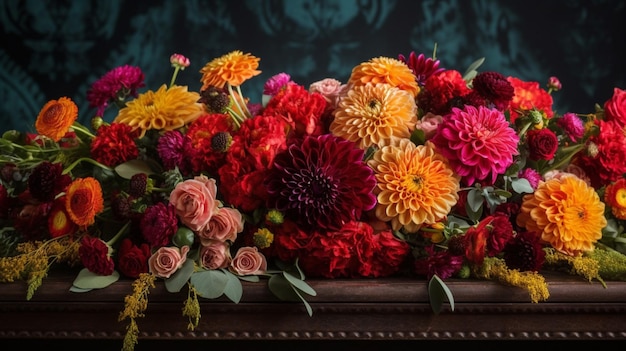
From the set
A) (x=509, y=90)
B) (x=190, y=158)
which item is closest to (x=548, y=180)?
(x=509, y=90)

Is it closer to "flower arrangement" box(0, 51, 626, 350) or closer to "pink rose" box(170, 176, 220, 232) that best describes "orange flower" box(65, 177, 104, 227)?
"flower arrangement" box(0, 51, 626, 350)

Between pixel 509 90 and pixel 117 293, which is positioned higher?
pixel 509 90

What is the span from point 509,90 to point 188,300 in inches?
24.3

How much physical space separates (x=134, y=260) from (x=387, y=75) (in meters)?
0.52

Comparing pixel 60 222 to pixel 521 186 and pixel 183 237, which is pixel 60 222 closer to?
pixel 183 237

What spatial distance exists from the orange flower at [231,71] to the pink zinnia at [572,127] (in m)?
0.55

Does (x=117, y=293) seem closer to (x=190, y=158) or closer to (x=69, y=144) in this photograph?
(x=190, y=158)

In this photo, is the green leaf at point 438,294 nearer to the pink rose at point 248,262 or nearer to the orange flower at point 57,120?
the pink rose at point 248,262

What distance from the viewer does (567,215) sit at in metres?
1.08

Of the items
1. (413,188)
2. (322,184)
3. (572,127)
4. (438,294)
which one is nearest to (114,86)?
(322,184)

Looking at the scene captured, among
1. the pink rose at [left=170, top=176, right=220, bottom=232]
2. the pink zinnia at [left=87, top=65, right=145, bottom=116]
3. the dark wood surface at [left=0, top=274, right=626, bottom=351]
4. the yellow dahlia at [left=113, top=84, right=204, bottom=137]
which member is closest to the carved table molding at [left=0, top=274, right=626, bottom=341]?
the dark wood surface at [left=0, top=274, right=626, bottom=351]

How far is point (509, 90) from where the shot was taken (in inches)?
45.7

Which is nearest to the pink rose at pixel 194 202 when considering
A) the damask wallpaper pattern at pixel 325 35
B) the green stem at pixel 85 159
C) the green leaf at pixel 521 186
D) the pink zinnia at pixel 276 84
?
the green stem at pixel 85 159

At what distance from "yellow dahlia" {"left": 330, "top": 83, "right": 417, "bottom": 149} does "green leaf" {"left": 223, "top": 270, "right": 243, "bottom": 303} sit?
29 cm
